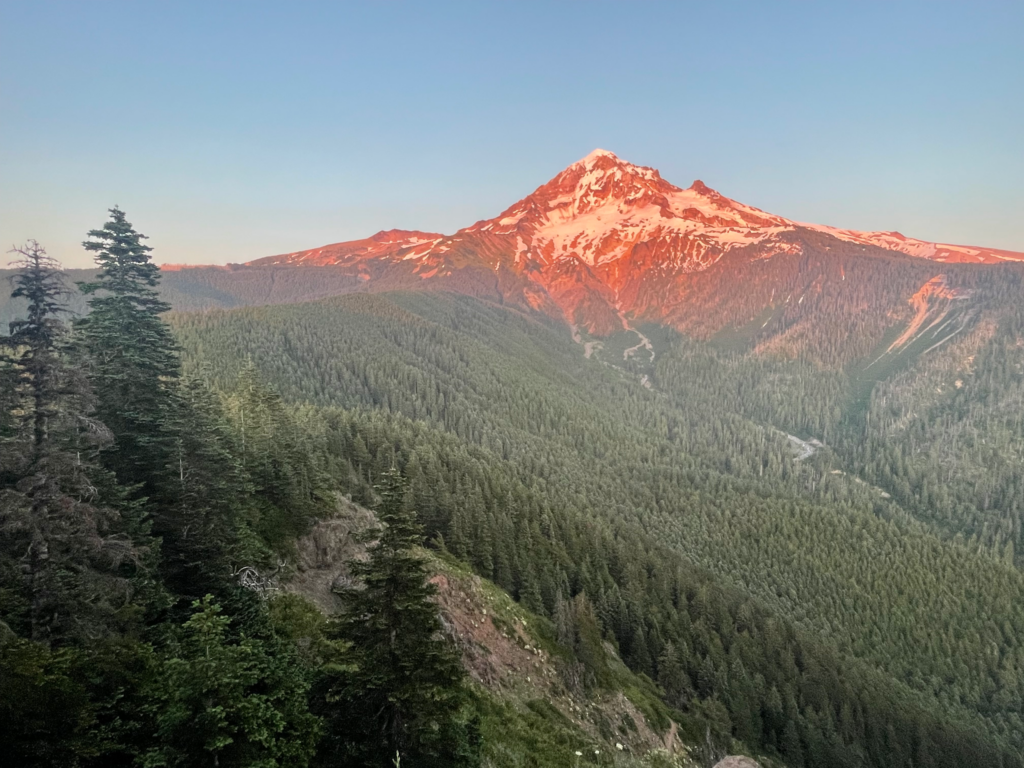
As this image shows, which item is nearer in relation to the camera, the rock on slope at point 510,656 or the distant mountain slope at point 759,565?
the rock on slope at point 510,656

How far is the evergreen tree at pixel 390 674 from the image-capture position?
57.6ft

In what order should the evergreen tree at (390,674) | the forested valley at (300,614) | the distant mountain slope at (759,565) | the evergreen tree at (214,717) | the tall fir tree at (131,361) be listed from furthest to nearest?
1. the distant mountain slope at (759,565)
2. the tall fir tree at (131,361)
3. the evergreen tree at (390,674)
4. the forested valley at (300,614)
5. the evergreen tree at (214,717)

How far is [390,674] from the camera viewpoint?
17594 millimetres

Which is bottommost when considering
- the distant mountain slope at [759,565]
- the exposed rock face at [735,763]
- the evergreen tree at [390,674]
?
the distant mountain slope at [759,565]

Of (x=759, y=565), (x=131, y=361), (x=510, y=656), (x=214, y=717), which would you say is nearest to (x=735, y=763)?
(x=510, y=656)

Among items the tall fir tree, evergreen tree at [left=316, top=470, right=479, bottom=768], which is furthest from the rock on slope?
evergreen tree at [left=316, top=470, right=479, bottom=768]

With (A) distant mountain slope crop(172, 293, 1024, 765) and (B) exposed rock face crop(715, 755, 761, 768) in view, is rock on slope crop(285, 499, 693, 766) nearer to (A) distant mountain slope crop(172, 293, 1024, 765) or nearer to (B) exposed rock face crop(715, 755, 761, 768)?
(B) exposed rock face crop(715, 755, 761, 768)

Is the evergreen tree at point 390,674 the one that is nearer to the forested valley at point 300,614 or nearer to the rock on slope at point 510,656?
the forested valley at point 300,614

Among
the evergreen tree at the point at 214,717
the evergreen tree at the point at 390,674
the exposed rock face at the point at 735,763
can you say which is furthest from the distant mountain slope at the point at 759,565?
the evergreen tree at the point at 214,717

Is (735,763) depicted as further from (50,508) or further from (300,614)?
(50,508)

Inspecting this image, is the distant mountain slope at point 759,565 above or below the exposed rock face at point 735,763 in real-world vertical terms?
below

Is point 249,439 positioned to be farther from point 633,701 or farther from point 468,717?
point 633,701

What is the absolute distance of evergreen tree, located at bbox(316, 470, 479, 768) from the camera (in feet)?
57.6

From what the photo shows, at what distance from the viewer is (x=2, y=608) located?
56.0ft
